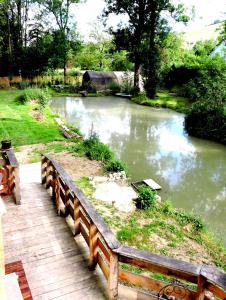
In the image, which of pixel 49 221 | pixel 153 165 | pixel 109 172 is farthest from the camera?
pixel 153 165

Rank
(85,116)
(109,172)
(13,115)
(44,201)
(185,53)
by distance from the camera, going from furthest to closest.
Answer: (185,53) → (85,116) → (13,115) → (109,172) → (44,201)

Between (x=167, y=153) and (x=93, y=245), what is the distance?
32.5 feet

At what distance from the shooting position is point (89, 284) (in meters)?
4.10

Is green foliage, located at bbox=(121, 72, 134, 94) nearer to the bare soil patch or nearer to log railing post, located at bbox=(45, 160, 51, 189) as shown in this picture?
the bare soil patch

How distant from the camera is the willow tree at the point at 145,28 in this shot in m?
26.5

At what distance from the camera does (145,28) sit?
90.7ft

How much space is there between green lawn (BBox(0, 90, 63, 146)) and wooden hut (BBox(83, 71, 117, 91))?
12.6 meters

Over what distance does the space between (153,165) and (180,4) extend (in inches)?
792

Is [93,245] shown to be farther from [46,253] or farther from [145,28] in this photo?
[145,28]

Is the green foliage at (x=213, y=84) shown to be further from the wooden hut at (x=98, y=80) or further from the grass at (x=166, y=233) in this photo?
the wooden hut at (x=98, y=80)

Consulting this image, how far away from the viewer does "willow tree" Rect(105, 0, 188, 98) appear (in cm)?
2650

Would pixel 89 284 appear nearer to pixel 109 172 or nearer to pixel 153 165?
pixel 109 172

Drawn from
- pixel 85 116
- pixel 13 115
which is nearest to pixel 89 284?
pixel 13 115

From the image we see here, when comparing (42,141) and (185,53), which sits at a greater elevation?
(185,53)
